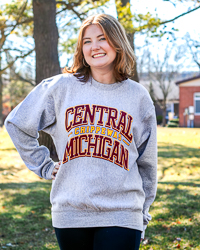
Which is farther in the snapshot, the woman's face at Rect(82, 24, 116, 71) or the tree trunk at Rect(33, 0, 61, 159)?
the tree trunk at Rect(33, 0, 61, 159)

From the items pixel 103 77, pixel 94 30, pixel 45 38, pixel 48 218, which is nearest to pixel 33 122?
pixel 103 77

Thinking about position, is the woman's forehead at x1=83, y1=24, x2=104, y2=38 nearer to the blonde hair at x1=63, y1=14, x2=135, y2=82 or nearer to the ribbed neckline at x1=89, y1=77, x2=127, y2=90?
the blonde hair at x1=63, y1=14, x2=135, y2=82

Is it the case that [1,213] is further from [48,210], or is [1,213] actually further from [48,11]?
[48,11]

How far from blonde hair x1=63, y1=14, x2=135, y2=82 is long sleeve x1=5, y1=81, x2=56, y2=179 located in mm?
258

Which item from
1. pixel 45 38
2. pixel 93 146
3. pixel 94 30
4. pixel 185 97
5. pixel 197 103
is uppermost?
pixel 45 38

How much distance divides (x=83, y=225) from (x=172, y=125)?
35639mm

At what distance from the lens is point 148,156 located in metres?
2.33

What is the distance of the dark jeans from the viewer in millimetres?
1977

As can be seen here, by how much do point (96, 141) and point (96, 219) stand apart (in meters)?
0.46

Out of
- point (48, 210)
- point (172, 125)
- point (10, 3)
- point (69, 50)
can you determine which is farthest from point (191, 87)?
point (48, 210)

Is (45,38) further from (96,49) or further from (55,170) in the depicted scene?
(55,170)

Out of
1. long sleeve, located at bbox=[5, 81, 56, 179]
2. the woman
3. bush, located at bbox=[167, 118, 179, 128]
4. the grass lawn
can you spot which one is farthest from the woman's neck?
bush, located at bbox=[167, 118, 179, 128]

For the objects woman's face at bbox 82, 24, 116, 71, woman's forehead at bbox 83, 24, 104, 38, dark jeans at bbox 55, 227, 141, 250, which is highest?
woman's forehead at bbox 83, 24, 104, 38

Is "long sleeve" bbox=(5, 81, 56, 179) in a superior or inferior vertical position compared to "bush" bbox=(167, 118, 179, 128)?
superior
